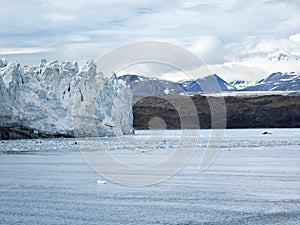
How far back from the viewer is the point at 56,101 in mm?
41656

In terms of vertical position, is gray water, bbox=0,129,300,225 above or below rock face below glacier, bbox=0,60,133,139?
below

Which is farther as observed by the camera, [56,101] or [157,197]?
[56,101]

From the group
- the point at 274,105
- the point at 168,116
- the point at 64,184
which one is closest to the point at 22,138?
the point at 64,184

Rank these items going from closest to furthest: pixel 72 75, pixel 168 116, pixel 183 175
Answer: pixel 183 175 → pixel 72 75 → pixel 168 116

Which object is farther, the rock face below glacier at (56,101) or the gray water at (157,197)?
the rock face below glacier at (56,101)

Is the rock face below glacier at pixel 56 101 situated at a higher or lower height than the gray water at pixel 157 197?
higher

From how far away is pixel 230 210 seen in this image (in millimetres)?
11281

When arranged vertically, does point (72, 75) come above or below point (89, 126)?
above

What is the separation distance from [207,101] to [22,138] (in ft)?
315

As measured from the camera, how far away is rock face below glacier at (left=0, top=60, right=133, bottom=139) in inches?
1565

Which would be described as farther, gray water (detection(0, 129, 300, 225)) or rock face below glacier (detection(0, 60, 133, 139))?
rock face below glacier (detection(0, 60, 133, 139))

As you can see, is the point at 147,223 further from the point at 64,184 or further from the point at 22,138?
the point at 22,138

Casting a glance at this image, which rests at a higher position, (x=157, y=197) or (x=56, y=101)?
(x=56, y=101)

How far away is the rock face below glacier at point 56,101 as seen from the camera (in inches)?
1565
